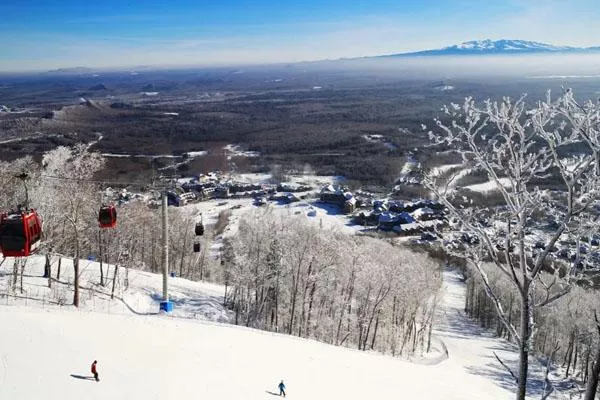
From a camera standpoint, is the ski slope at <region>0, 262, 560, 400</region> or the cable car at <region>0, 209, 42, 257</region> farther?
the ski slope at <region>0, 262, 560, 400</region>

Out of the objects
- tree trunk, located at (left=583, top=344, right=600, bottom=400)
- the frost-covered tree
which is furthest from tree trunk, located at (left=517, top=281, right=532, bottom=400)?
the frost-covered tree

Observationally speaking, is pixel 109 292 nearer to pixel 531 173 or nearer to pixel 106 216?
pixel 106 216

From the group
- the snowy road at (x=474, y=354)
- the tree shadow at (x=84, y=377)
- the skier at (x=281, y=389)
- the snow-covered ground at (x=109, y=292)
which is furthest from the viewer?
the snowy road at (x=474, y=354)

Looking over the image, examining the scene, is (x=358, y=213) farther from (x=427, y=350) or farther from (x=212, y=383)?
(x=212, y=383)

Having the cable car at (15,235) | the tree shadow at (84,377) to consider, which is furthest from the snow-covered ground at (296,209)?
the cable car at (15,235)

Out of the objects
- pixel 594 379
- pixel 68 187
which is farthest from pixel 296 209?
pixel 594 379

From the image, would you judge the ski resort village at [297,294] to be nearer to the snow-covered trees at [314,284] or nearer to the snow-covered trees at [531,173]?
the snow-covered trees at [531,173]

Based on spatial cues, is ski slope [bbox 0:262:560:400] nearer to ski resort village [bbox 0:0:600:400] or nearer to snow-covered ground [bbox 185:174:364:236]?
ski resort village [bbox 0:0:600:400]
